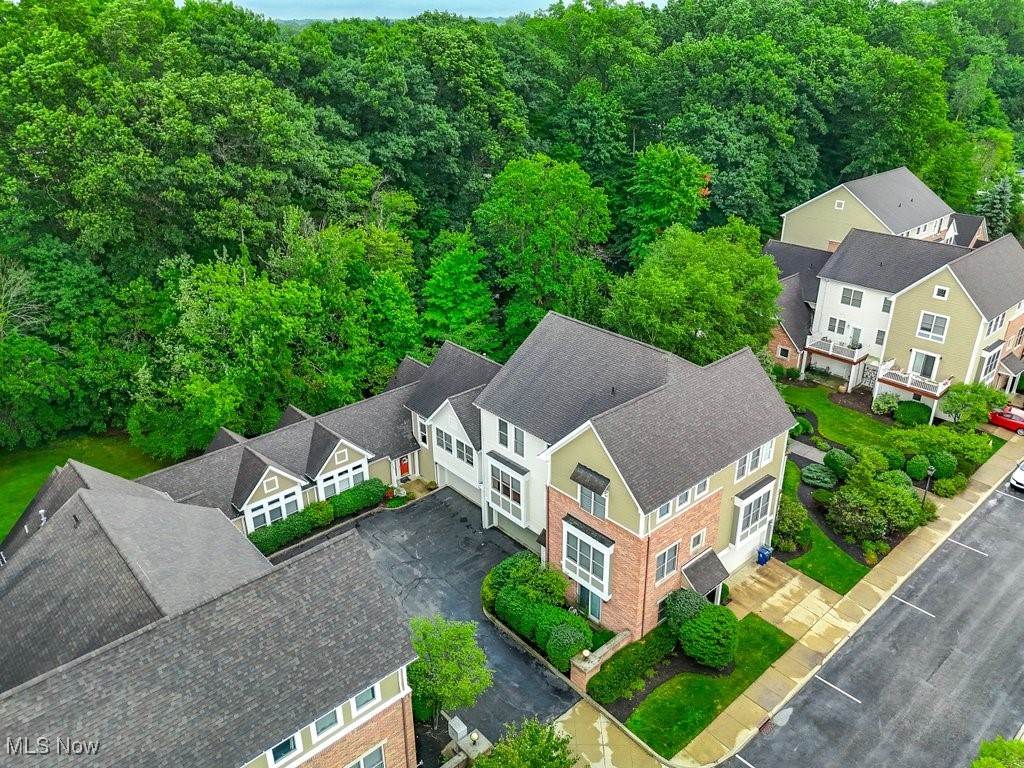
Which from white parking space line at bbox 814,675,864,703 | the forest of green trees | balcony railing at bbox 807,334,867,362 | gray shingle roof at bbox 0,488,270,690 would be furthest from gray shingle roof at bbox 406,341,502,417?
balcony railing at bbox 807,334,867,362

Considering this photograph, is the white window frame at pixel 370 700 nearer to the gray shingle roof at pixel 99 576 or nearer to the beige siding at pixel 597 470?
the gray shingle roof at pixel 99 576

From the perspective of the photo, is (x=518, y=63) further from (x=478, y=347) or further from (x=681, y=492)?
(x=681, y=492)

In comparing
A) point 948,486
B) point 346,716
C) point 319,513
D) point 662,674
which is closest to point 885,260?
point 948,486

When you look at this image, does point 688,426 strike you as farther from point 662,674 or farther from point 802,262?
point 802,262

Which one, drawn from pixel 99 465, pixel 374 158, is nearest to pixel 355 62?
pixel 374 158

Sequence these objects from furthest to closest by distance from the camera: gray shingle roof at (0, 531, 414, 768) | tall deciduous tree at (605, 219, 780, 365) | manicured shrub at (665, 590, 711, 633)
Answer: tall deciduous tree at (605, 219, 780, 365), manicured shrub at (665, 590, 711, 633), gray shingle roof at (0, 531, 414, 768)

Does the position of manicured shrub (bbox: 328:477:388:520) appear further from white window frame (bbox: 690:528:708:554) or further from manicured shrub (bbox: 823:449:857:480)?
manicured shrub (bbox: 823:449:857:480)
